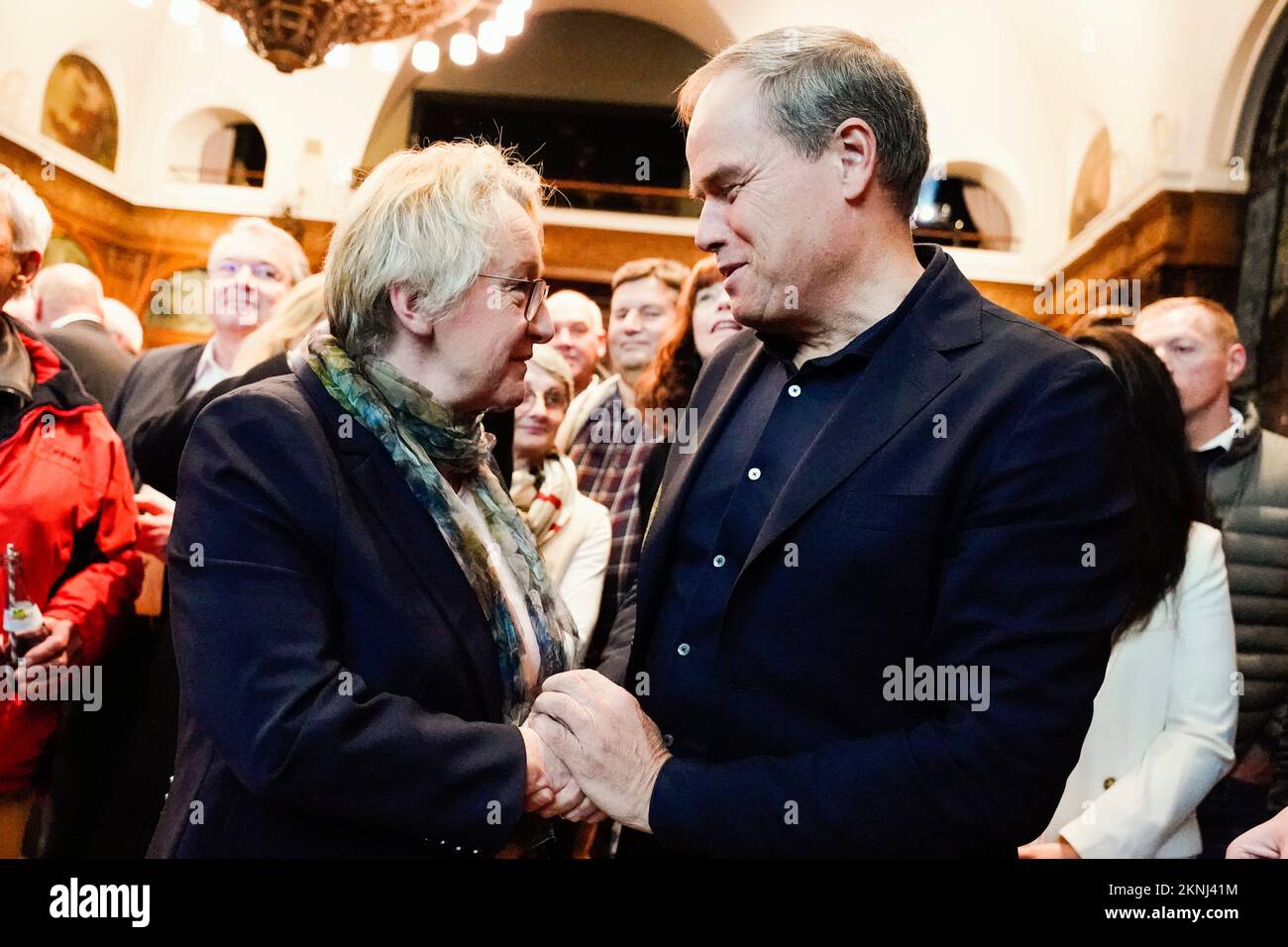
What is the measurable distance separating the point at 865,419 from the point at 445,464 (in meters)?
0.62

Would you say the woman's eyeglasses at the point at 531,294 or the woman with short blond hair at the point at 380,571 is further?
the woman's eyeglasses at the point at 531,294

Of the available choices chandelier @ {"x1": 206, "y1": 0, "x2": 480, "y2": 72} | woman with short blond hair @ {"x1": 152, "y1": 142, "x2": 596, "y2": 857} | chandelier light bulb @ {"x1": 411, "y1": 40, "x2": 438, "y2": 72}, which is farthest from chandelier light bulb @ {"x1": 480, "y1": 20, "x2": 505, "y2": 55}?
woman with short blond hair @ {"x1": 152, "y1": 142, "x2": 596, "y2": 857}

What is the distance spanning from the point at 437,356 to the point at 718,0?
22.5ft

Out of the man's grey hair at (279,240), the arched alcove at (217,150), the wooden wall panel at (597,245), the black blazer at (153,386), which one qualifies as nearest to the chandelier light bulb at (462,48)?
the wooden wall panel at (597,245)

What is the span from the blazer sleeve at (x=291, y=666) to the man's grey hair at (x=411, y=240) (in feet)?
0.71

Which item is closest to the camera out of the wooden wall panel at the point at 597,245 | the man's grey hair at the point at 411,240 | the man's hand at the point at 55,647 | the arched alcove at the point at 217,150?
the man's grey hair at the point at 411,240

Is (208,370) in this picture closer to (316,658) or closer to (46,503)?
(46,503)

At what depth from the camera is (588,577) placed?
8.88 ft

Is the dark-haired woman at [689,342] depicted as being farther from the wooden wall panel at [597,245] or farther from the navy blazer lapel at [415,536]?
the wooden wall panel at [597,245]

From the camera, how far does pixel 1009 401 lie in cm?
136

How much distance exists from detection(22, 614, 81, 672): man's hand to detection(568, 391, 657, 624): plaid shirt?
1.17 m

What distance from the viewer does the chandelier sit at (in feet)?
17.5

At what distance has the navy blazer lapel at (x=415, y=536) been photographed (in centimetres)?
150
